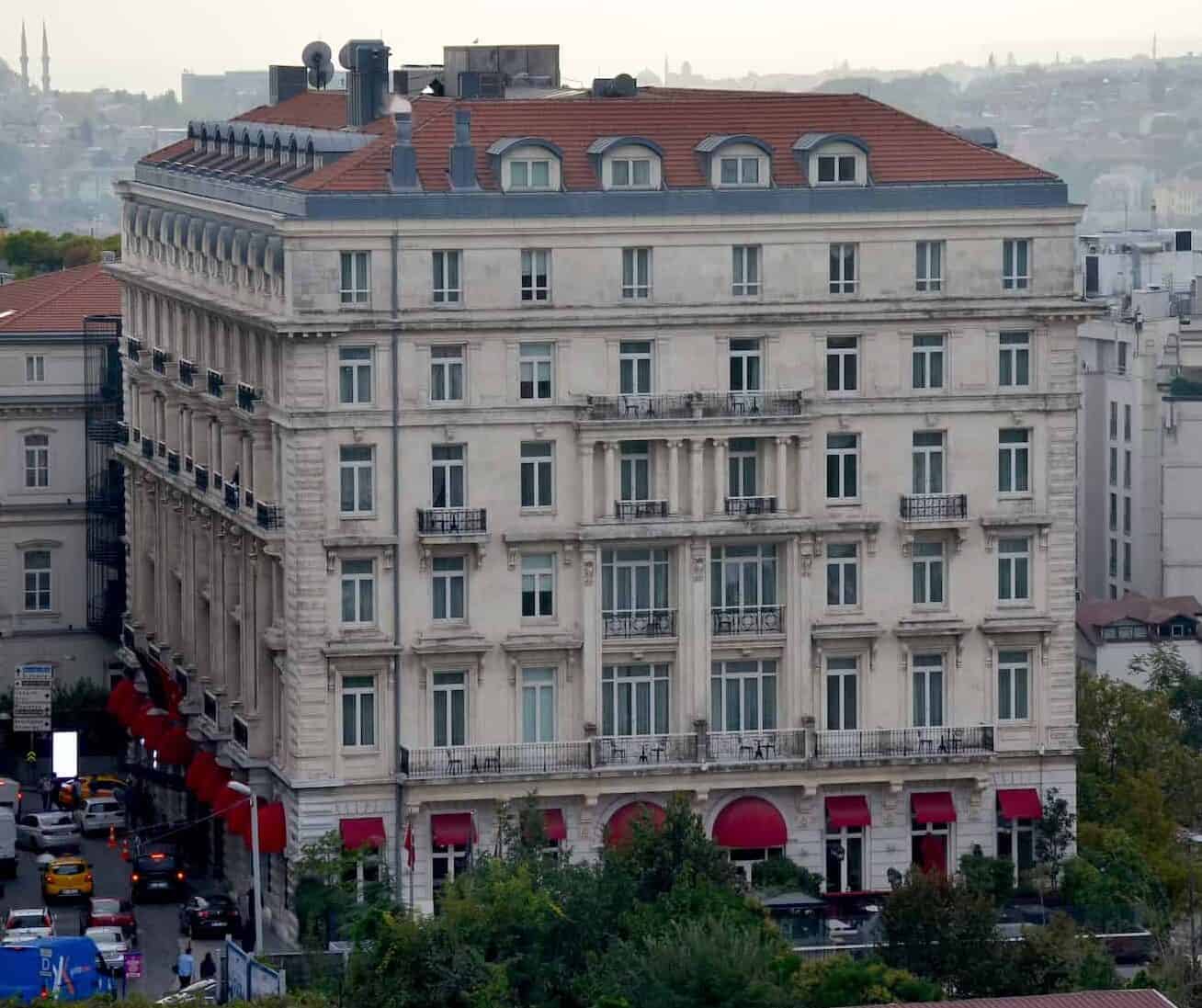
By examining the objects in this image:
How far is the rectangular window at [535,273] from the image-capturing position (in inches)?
3740

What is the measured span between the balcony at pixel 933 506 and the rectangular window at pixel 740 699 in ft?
16.6

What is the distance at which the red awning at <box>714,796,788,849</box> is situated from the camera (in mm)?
95938

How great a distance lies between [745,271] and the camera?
96438 millimetres

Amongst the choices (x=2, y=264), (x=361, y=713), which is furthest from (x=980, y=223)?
(x=2, y=264)

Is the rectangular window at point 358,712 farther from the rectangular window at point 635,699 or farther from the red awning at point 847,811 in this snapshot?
the red awning at point 847,811

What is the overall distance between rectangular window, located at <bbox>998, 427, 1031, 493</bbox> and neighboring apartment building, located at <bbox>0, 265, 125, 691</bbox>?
124 feet

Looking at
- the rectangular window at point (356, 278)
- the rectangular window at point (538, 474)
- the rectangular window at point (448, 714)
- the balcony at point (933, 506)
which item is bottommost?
the rectangular window at point (448, 714)

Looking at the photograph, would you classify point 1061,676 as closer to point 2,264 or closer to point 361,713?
point 361,713

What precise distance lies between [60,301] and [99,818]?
25.3 metres

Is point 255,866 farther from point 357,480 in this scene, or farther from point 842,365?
point 842,365

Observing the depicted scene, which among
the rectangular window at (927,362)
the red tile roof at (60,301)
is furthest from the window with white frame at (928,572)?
the red tile roof at (60,301)

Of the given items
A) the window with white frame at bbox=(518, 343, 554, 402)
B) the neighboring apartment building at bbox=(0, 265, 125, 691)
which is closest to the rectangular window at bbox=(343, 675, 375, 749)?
the window with white frame at bbox=(518, 343, 554, 402)

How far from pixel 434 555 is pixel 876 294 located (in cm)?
1246

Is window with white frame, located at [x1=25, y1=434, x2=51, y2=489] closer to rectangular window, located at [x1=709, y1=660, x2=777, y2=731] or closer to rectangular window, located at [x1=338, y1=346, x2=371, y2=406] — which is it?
rectangular window, located at [x1=338, y1=346, x2=371, y2=406]
